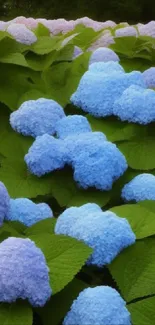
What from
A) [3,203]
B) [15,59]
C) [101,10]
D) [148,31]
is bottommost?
[101,10]

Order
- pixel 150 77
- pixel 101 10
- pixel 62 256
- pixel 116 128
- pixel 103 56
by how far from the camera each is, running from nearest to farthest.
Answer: pixel 62 256 < pixel 116 128 < pixel 150 77 < pixel 103 56 < pixel 101 10

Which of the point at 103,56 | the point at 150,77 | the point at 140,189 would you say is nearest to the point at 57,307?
the point at 140,189

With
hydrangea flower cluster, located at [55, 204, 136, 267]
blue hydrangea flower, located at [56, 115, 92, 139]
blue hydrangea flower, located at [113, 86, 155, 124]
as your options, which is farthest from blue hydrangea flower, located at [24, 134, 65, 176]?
hydrangea flower cluster, located at [55, 204, 136, 267]

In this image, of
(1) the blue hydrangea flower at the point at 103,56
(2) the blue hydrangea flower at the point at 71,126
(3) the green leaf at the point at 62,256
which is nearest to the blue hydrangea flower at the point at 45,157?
(2) the blue hydrangea flower at the point at 71,126

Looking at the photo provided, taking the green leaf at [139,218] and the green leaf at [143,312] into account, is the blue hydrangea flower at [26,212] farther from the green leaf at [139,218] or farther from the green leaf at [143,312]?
the green leaf at [143,312]

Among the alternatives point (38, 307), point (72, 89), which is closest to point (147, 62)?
point (72, 89)

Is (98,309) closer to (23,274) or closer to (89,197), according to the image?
(23,274)

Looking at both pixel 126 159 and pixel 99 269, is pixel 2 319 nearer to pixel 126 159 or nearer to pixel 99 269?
pixel 99 269
